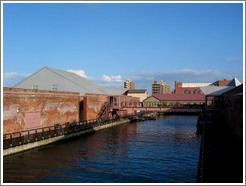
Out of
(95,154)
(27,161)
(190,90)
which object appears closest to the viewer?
(27,161)

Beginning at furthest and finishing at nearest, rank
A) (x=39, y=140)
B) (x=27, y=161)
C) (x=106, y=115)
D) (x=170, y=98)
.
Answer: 1. (x=170, y=98)
2. (x=106, y=115)
3. (x=39, y=140)
4. (x=27, y=161)

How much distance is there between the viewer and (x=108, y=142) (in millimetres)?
31328

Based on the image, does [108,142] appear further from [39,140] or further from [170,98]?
[170,98]

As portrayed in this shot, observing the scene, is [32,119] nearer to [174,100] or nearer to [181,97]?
[174,100]

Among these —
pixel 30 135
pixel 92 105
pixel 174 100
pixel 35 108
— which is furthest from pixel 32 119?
pixel 174 100

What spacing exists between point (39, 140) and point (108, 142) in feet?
27.4

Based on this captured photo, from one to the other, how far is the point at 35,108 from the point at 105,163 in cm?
1373

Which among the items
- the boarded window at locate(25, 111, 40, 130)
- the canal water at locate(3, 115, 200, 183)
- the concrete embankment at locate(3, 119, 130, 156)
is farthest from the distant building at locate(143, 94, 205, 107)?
the boarded window at locate(25, 111, 40, 130)

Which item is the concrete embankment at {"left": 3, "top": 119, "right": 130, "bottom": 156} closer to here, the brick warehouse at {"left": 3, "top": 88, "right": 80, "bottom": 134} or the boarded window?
the brick warehouse at {"left": 3, "top": 88, "right": 80, "bottom": 134}

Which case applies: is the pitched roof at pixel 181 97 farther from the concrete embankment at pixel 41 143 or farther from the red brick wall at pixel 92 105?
the concrete embankment at pixel 41 143

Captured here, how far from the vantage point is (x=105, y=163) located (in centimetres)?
2122

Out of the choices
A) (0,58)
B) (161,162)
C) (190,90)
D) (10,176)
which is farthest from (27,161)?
(190,90)

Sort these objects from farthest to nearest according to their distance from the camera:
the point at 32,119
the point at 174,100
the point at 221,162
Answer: the point at 174,100
the point at 32,119
the point at 221,162

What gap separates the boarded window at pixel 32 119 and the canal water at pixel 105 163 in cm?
395
